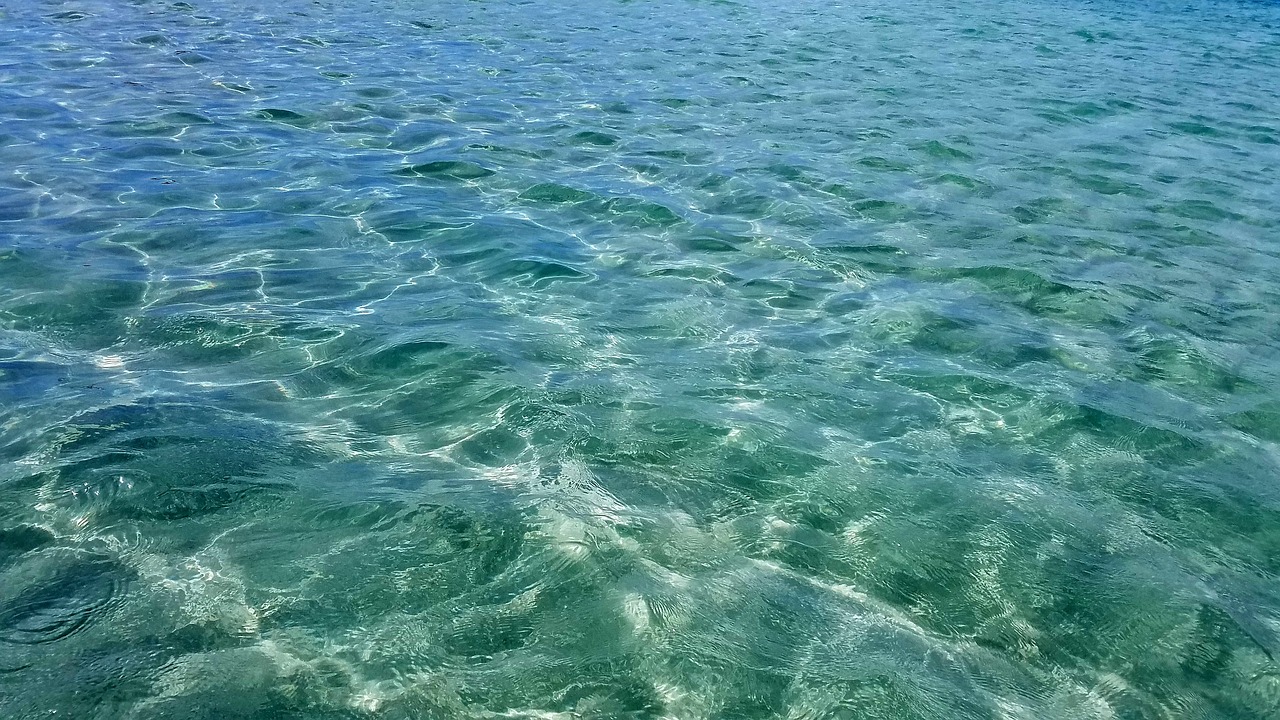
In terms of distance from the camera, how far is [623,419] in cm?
565

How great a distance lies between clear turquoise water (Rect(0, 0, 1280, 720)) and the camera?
12.7ft

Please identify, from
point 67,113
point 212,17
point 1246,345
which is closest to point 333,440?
point 1246,345

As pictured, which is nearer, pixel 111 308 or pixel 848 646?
pixel 848 646

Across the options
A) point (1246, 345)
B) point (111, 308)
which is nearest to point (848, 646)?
point (1246, 345)

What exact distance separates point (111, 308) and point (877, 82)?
43.9ft

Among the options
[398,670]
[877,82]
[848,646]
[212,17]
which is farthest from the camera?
[212,17]

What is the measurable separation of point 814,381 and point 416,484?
288cm

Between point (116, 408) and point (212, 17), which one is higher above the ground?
point (116, 408)

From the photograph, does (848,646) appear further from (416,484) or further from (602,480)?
(416,484)

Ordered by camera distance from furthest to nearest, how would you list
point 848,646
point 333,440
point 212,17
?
1. point 212,17
2. point 333,440
3. point 848,646

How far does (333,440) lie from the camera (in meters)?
5.32

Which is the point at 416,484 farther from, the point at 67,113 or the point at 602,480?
the point at 67,113

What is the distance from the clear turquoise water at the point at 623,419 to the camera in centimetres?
388

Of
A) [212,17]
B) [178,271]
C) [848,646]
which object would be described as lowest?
[212,17]
